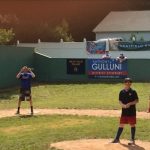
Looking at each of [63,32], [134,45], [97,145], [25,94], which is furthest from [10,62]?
[63,32]

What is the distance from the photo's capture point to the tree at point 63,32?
182 feet

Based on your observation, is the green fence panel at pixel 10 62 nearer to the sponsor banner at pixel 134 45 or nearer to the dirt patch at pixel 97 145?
the sponsor banner at pixel 134 45

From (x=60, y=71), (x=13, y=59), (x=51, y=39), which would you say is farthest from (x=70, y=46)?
(x=51, y=39)

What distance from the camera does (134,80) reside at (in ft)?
116

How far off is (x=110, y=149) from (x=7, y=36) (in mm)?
35278

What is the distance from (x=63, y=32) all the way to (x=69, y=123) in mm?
39076

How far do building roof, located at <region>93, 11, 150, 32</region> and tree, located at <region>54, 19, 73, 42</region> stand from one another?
3921mm

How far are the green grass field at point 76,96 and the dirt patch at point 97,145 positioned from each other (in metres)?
8.53

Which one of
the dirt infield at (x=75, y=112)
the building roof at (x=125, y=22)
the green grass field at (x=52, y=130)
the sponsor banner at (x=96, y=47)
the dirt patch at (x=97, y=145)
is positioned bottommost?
the dirt patch at (x=97, y=145)

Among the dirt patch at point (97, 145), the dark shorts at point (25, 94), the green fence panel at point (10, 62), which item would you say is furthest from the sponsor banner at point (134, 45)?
the dirt patch at point (97, 145)

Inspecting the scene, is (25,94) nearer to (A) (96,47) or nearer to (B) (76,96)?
(B) (76,96)

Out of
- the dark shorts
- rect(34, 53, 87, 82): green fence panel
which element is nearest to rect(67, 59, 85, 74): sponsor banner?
rect(34, 53, 87, 82): green fence panel

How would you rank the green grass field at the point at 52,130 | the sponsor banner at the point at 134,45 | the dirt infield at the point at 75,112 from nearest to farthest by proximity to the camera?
the green grass field at the point at 52,130 < the dirt infield at the point at 75,112 < the sponsor banner at the point at 134,45

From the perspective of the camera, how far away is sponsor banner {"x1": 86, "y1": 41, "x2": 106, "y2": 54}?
131 feet
